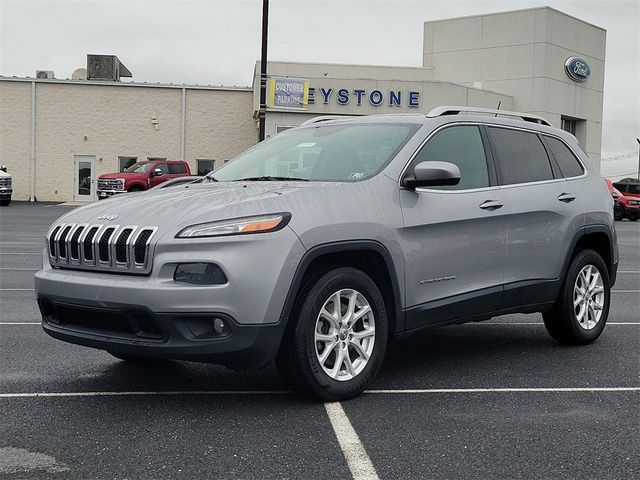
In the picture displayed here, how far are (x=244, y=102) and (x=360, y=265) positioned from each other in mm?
39367

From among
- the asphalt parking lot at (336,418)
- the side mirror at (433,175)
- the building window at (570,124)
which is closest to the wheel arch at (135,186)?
the building window at (570,124)

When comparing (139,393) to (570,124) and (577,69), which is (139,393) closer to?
(577,69)

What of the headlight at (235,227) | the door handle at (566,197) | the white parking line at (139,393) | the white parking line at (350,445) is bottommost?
the white parking line at (139,393)

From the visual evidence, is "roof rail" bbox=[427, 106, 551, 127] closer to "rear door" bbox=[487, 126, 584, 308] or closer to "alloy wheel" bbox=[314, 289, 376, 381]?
"rear door" bbox=[487, 126, 584, 308]

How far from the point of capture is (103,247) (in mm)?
4754

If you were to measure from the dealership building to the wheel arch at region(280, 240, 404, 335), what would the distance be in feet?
111

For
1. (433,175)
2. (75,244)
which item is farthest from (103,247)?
(433,175)

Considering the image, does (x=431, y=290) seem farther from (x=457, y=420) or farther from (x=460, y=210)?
(x=457, y=420)

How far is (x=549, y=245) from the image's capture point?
6578 millimetres

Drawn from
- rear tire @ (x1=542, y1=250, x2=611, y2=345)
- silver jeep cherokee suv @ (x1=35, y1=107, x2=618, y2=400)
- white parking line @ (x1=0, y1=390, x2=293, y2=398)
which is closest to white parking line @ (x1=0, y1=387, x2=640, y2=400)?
white parking line @ (x1=0, y1=390, x2=293, y2=398)

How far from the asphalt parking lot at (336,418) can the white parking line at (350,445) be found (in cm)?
1

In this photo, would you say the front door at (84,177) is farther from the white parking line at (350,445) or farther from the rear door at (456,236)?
the white parking line at (350,445)

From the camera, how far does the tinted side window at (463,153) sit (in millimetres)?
5879

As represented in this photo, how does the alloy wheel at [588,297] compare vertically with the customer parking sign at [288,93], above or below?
below
